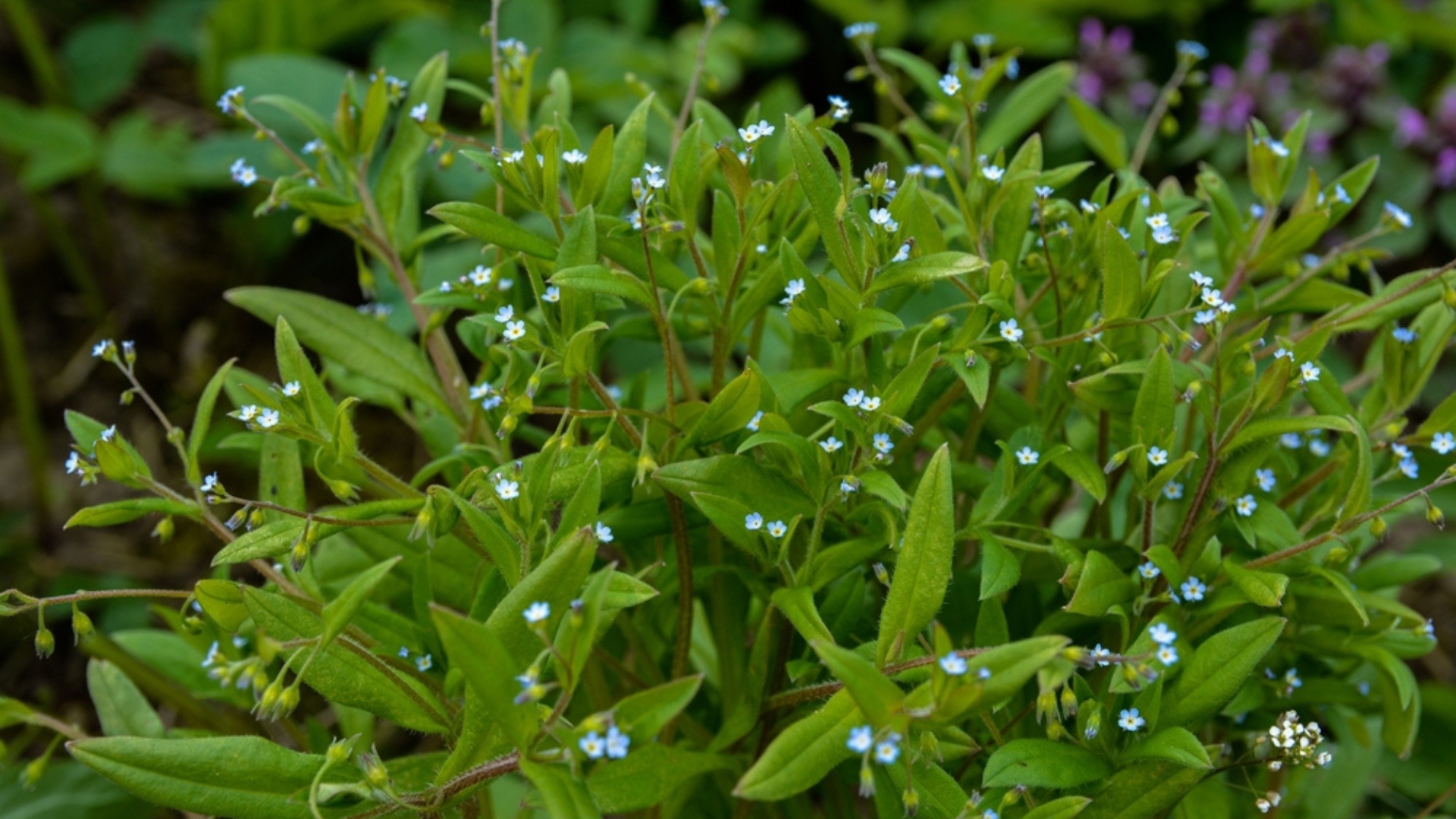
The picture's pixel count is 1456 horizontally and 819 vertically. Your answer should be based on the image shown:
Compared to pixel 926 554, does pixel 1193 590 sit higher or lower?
lower

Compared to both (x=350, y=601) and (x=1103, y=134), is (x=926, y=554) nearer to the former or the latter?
(x=350, y=601)

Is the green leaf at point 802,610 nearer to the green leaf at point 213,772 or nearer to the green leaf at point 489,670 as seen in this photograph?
the green leaf at point 489,670

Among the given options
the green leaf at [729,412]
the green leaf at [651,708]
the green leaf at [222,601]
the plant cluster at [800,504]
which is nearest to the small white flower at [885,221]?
the plant cluster at [800,504]

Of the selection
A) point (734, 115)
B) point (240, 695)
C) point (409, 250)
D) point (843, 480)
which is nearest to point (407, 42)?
point (734, 115)

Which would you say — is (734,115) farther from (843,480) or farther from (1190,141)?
(843,480)

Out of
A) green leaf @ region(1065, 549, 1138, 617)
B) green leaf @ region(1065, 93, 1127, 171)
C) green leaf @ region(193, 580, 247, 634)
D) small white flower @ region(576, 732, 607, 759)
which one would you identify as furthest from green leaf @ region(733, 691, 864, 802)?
green leaf @ region(1065, 93, 1127, 171)

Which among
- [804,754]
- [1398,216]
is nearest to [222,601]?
[804,754]

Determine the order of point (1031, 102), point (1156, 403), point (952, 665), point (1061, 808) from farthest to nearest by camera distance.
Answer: point (1031, 102) < point (1156, 403) < point (1061, 808) < point (952, 665)
